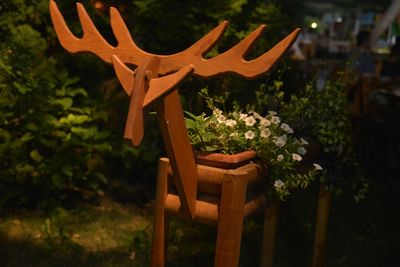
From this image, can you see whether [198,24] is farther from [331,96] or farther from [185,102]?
[331,96]

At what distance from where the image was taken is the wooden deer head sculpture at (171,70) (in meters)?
1.63

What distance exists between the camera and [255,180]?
82.4 inches

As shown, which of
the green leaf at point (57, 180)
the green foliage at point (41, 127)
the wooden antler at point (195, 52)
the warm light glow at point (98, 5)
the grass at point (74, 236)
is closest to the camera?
the wooden antler at point (195, 52)

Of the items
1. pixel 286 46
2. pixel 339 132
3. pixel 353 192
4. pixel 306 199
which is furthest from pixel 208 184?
pixel 353 192

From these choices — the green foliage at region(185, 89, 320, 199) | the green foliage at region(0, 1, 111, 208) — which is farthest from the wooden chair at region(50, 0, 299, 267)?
the green foliage at region(0, 1, 111, 208)

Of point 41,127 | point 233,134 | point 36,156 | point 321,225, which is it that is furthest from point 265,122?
point 36,156

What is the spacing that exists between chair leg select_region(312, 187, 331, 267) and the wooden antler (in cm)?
135

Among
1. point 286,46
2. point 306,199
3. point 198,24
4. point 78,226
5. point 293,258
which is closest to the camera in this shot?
point 286,46

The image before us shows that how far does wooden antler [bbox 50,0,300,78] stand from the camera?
1755 millimetres

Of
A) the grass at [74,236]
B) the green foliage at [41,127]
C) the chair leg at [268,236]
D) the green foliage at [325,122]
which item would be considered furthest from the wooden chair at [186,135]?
the green foliage at [41,127]

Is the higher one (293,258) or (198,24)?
(198,24)

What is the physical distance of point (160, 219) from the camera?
2154mm

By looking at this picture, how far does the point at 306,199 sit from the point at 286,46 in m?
3.17

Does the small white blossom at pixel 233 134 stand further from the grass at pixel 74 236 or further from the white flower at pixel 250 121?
the grass at pixel 74 236
